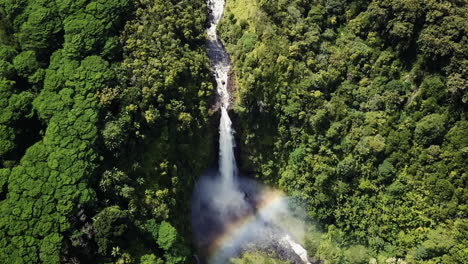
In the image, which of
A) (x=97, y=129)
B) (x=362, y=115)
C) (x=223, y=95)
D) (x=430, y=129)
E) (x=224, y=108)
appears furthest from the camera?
(x=223, y=95)

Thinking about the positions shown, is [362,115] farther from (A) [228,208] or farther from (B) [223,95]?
(A) [228,208]

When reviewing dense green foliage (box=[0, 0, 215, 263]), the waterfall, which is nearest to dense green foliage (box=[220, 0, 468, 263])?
the waterfall

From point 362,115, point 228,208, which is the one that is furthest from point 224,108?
point 362,115

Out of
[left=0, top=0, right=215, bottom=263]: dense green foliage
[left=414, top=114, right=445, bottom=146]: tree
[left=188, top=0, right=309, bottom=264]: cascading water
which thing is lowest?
[left=188, top=0, right=309, bottom=264]: cascading water

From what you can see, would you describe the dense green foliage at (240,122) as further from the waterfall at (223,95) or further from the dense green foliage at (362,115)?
the waterfall at (223,95)

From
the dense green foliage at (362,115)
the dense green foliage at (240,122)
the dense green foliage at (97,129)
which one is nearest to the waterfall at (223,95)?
the dense green foliage at (240,122)

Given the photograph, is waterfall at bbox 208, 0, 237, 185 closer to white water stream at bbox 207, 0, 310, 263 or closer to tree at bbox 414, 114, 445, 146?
white water stream at bbox 207, 0, 310, 263
